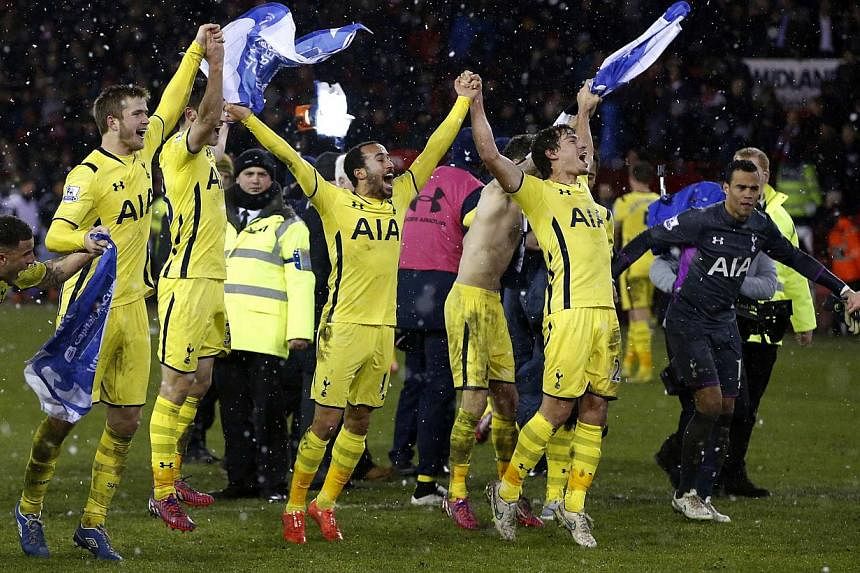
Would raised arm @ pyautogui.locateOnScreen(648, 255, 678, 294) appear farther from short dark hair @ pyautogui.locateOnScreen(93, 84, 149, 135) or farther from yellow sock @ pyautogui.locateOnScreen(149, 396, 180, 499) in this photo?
short dark hair @ pyautogui.locateOnScreen(93, 84, 149, 135)

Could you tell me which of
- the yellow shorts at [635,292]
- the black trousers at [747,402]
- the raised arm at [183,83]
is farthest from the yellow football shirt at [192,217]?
the yellow shorts at [635,292]

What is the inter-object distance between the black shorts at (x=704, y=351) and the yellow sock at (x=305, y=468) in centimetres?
219

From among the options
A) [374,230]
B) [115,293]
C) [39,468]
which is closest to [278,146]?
[374,230]

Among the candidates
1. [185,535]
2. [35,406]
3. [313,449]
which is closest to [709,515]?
[313,449]

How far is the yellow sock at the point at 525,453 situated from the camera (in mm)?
7312

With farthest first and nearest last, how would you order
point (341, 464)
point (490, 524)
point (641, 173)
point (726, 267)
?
point (641, 173) → point (726, 267) → point (490, 524) → point (341, 464)

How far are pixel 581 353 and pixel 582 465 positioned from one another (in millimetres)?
609

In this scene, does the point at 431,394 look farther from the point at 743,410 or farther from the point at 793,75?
the point at 793,75

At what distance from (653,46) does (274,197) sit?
2562 mm

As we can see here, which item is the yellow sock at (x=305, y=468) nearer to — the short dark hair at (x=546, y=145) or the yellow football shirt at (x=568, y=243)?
the yellow football shirt at (x=568, y=243)

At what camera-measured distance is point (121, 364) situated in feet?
22.6

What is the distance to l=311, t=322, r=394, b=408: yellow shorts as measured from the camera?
23.9 feet

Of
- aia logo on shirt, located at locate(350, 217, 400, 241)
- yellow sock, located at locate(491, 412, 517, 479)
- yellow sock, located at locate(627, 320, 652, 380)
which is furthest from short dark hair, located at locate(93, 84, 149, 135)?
yellow sock, located at locate(627, 320, 652, 380)

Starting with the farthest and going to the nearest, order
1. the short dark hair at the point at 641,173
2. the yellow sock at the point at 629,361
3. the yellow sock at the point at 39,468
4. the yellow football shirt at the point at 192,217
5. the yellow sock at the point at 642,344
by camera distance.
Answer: the short dark hair at the point at 641,173, the yellow sock at the point at 629,361, the yellow sock at the point at 642,344, the yellow football shirt at the point at 192,217, the yellow sock at the point at 39,468
